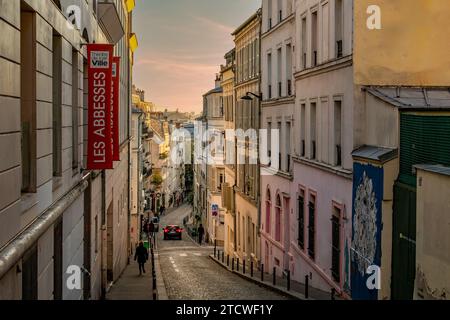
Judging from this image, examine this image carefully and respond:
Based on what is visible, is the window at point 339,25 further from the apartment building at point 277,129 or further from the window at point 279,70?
the window at point 279,70

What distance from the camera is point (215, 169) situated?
5800cm

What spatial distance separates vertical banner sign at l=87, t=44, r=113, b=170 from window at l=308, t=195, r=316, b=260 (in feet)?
28.0

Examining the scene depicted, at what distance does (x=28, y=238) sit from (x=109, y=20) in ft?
48.6

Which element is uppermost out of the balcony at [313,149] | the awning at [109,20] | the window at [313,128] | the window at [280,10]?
the window at [280,10]

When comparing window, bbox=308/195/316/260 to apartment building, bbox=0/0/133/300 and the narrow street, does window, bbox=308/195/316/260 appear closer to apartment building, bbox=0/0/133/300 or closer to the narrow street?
the narrow street

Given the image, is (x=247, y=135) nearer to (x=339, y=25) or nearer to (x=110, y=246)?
(x=110, y=246)

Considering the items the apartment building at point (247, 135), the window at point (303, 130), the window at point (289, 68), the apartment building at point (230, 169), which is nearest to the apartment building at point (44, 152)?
the window at point (303, 130)

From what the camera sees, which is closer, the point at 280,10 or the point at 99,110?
the point at 99,110

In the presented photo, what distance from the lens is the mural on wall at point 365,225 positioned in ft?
53.5

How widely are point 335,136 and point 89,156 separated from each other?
24.5 feet

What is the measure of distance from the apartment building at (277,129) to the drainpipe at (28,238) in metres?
15.8

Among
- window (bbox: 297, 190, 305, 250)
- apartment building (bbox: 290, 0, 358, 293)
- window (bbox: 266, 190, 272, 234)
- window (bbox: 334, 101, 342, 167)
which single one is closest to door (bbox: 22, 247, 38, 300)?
apartment building (bbox: 290, 0, 358, 293)

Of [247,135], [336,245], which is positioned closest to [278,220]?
[247,135]

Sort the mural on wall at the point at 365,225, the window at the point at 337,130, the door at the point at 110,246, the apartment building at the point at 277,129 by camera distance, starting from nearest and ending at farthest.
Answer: the mural on wall at the point at 365,225 → the window at the point at 337,130 → the door at the point at 110,246 → the apartment building at the point at 277,129
